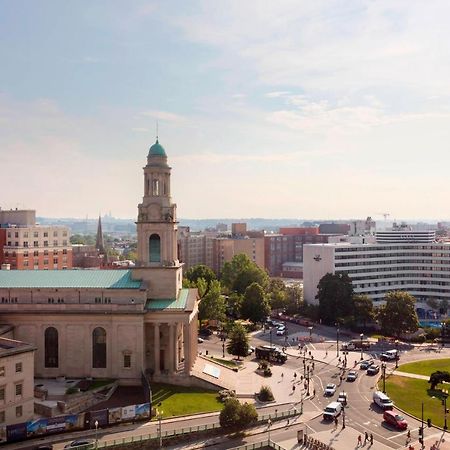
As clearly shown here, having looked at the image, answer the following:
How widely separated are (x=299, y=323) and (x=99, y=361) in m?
73.4

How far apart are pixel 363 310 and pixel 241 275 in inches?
1713

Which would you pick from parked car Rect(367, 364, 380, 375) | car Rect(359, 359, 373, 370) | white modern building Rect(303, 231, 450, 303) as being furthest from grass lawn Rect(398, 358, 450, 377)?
white modern building Rect(303, 231, 450, 303)

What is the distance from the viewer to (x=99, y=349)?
80125 millimetres

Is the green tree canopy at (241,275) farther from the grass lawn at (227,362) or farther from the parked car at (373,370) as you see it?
the parked car at (373,370)

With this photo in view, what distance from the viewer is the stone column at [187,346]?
79.2 m

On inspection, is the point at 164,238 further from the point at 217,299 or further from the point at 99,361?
the point at 217,299

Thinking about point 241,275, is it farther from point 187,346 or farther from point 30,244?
point 187,346

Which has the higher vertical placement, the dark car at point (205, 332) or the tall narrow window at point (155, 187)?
the tall narrow window at point (155, 187)

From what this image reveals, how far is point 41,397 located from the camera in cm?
7025

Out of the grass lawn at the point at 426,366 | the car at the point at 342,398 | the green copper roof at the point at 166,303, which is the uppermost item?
the green copper roof at the point at 166,303

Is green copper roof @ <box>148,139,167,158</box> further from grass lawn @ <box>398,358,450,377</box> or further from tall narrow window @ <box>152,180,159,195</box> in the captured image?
grass lawn @ <box>398,358,450,377</box>

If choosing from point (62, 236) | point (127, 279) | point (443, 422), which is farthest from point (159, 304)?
point (62, 236)

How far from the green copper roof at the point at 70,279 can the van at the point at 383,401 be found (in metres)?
38.4

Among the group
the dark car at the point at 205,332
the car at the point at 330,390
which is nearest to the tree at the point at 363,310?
the dark car at the point at 205,332
